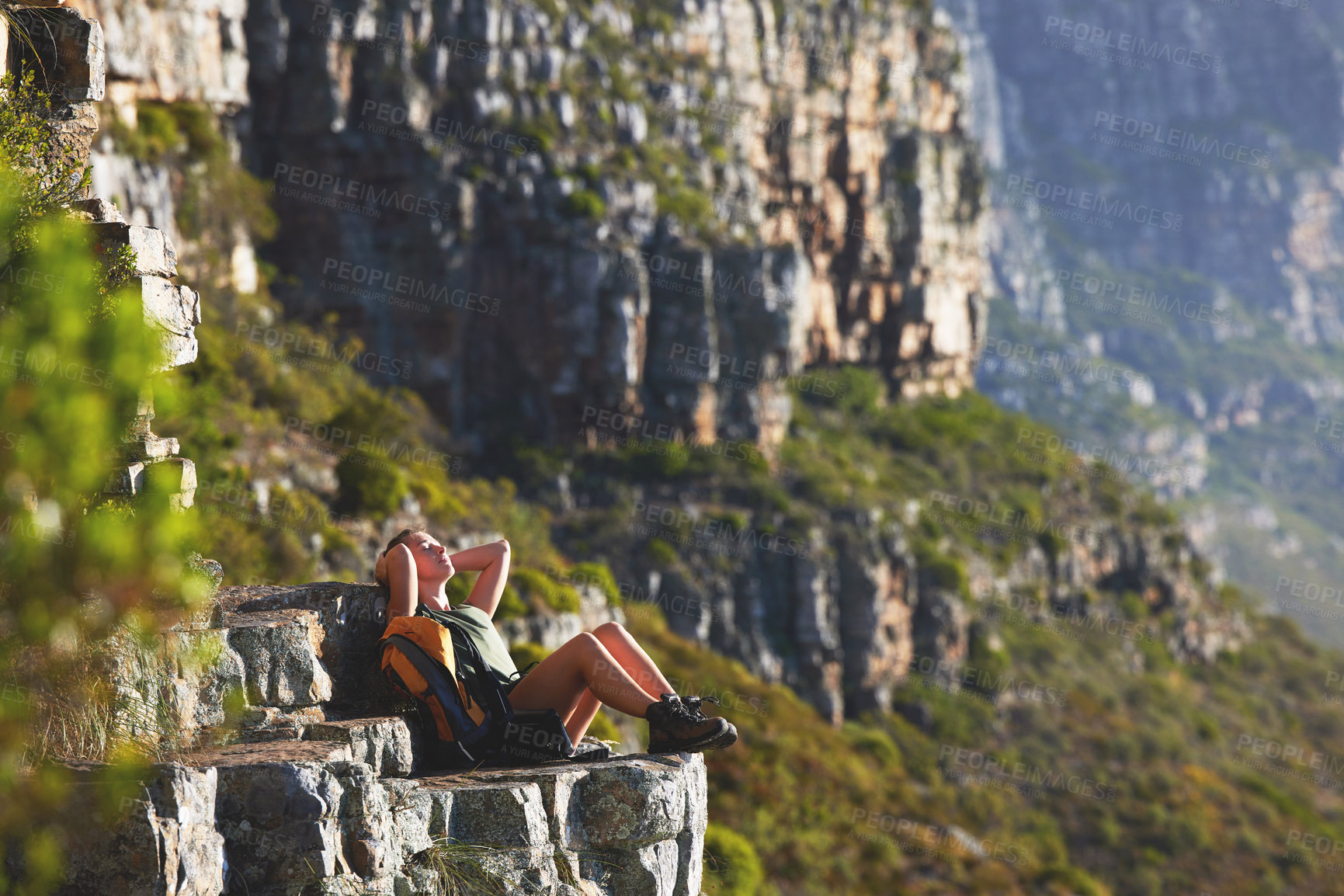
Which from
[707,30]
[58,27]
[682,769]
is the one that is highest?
[707,30]

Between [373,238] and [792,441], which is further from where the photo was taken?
[792,441]

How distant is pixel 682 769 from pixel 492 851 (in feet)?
3.70

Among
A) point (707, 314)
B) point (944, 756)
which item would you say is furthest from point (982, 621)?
point (707, 314)

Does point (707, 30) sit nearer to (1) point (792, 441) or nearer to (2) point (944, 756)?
(1) point (792, 441)

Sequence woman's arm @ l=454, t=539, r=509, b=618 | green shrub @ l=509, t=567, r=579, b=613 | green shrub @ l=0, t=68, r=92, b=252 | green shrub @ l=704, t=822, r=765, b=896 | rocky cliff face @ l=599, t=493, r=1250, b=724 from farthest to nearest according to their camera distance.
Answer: rocky cliff face @ l=599, t=493, r=1250, b=724 < green shrub @ l=509, t=567, r=579, b=613 < green shrub @ l=704, t=822, r=765, b=896 < woman's arm @ l=454, t=539, r=509, b=618 < green shrub @ l=0, t=68, r=92, b=252

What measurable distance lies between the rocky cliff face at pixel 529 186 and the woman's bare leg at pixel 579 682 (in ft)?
87.5

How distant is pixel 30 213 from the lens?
5.66 metres

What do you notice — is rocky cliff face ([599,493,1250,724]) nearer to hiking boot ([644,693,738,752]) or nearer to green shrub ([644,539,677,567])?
green shrub ([644,539,677,567])

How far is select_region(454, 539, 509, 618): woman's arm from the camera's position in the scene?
7461 millimetres

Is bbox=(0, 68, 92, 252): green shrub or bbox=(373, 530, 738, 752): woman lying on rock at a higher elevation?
bbox=(0, 68, 92, 252): green shrub

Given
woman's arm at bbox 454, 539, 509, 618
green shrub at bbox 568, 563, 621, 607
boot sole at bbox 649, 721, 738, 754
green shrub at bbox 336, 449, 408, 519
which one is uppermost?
woman's arm at bbox 454, 539, 509, 618

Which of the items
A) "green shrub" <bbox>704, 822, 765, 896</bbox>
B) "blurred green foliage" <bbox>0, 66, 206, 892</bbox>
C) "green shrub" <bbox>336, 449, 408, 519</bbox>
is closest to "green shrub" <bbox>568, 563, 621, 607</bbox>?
"green shrub" <bbox>336, 449, 408, 519</bbox>

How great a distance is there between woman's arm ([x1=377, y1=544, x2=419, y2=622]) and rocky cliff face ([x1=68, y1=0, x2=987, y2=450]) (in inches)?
1024

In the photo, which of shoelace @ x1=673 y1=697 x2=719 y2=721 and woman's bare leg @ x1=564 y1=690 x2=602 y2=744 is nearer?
shoelace @ x1=673 y1=697 x2=719 y2=721
